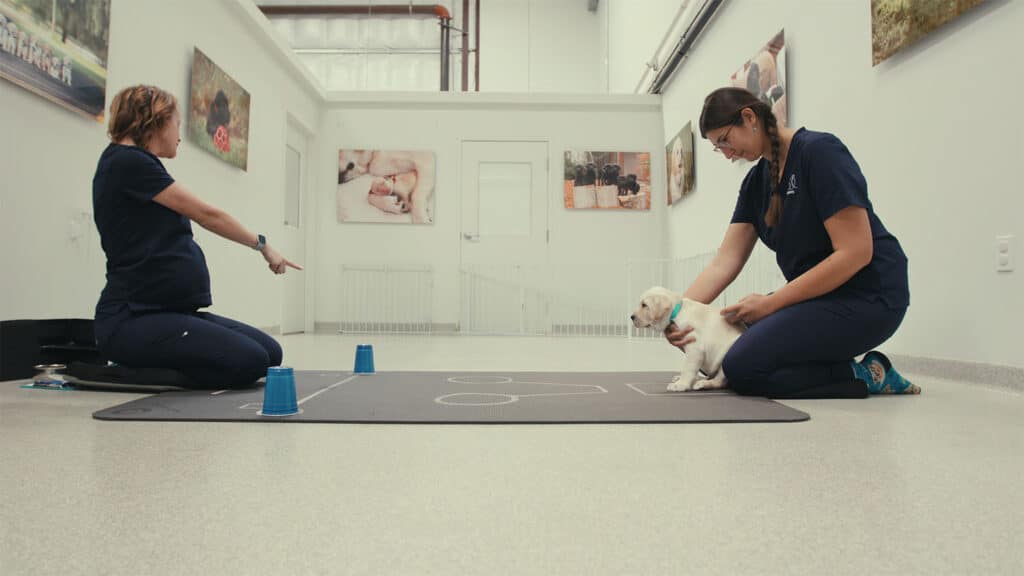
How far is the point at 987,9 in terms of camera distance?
2.37m

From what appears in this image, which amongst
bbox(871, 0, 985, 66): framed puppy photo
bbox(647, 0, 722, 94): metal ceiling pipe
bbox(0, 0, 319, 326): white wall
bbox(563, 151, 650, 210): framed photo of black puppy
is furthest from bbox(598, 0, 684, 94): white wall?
bbox(0, 0, 319, 326): white wall

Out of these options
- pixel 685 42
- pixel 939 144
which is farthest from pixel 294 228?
pixel 939 144

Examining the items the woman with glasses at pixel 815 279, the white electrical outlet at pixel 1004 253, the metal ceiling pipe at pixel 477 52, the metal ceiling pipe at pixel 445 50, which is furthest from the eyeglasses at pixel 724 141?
the metal ceiling pipe at pixel 477 52

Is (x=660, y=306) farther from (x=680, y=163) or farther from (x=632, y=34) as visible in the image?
(x=632, y=34)

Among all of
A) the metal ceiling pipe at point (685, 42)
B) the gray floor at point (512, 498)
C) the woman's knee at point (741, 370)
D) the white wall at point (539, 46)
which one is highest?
the white wall at point (539, 46)

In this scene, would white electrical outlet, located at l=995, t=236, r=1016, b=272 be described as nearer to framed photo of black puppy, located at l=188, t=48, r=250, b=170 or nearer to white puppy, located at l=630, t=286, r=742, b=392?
white puppy, located at l=630, t=286, r=742, b=392

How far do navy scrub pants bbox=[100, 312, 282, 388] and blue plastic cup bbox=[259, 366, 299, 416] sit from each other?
0.56m

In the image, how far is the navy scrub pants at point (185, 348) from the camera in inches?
86.5

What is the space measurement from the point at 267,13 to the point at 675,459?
396 inches

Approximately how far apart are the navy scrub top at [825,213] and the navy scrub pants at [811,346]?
0.22 feet

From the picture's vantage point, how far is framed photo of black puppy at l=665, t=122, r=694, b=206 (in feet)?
20.4

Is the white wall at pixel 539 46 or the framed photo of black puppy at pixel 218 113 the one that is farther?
the white wall at pixel 539 46

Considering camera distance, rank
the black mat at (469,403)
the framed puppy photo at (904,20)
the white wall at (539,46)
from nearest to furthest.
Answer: the black mat at (469,403) → the framed puppy photo at (904,20) → the white wall at (539,46)

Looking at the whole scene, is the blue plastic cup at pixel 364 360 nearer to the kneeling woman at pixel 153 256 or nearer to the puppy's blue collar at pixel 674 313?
the kneeling woman at pixel 153 256
